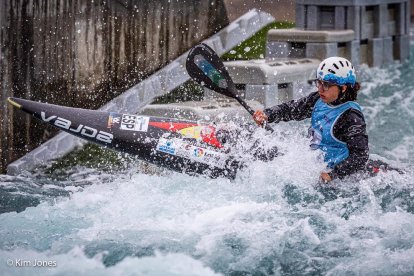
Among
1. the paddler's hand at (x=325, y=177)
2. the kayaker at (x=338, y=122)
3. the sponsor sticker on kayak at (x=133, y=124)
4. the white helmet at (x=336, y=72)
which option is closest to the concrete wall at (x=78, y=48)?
the sponsor sticker on kayak at (x=133, y=124)

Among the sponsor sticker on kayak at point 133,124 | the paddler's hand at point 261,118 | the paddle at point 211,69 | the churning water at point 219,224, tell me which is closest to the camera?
Answer: the churning water at point 219,224

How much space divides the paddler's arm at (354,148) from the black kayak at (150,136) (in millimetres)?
1243

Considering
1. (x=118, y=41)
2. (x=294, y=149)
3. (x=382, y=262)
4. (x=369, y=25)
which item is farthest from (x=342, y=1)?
(x=382, y=262)

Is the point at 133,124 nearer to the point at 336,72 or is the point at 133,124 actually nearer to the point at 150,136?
the point at 150,136

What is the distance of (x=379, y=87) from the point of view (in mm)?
14469

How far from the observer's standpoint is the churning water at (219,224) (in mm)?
6945

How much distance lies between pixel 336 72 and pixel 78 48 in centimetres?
355

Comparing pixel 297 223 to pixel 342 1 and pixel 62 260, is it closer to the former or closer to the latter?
pixel 62 260

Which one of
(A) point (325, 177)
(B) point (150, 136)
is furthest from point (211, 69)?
(A) point (325, 177)

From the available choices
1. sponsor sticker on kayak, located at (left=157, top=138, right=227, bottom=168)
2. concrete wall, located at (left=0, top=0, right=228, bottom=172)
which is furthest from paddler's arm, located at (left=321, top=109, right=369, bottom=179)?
concrete wall, located at (left=0, top=0, right=228, bottom=172)

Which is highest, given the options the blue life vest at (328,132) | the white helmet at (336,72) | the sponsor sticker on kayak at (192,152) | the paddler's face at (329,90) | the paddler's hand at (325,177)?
the white helmet at (336,72)

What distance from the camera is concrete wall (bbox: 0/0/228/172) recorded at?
30.9ft

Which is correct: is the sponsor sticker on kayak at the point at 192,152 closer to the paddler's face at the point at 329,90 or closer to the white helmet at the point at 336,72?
the paddler's face at the point at 329,90

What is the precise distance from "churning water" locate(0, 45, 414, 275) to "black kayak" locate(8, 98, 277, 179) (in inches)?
7.3
